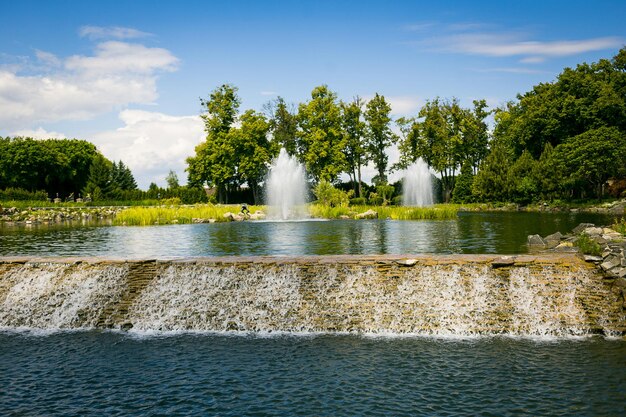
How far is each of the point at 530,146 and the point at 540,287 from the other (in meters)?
61.3

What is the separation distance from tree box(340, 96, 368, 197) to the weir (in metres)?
56.3

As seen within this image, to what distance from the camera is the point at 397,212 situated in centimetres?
4325

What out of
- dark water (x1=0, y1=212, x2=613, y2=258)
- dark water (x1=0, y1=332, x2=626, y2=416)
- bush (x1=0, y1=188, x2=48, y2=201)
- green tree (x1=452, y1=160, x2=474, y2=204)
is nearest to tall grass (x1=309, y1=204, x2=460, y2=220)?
dark water (x1=0, y1=212, x2=613, y2=258)

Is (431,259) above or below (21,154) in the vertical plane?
below

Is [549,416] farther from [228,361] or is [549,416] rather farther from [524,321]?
[228,361]

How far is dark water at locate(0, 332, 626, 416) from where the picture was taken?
8.37 meters

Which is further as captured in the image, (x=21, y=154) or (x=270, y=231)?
(x=21, y=154)

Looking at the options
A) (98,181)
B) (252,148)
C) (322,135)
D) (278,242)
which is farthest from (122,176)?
(278,242)

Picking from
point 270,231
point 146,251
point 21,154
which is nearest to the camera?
point 146,251

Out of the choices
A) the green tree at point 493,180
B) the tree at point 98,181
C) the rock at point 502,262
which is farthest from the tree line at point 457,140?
the rock at point 502,262

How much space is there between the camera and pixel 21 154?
3108 inches

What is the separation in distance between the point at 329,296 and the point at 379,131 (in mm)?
59448

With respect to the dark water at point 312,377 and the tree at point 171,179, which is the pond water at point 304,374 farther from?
the tree at point 171,179

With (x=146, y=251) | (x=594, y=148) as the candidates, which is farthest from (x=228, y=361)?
(x=594, y=148)
